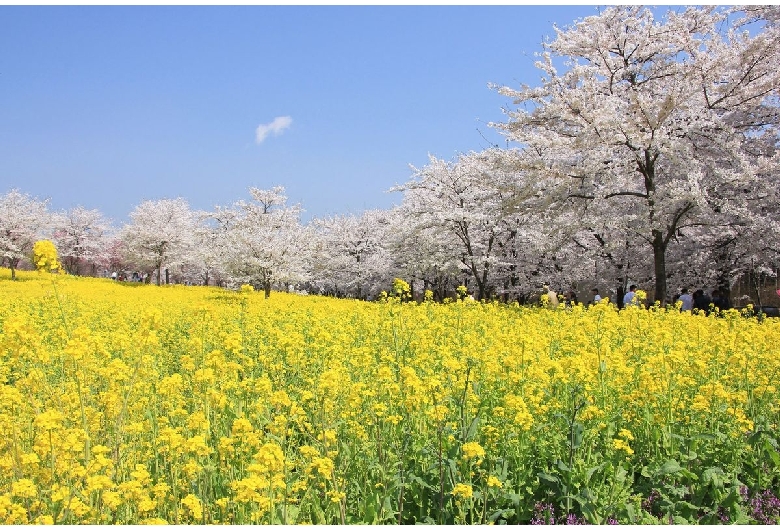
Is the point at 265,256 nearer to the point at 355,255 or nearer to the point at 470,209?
Answer: the point at 470,209

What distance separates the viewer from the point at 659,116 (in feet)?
54.4

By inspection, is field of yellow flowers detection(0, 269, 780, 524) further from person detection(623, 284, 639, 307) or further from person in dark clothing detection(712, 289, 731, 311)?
person in dark clothing detection(712, 289, 731, 311)

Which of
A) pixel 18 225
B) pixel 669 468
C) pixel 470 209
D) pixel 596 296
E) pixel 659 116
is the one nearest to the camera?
pixel 669 468

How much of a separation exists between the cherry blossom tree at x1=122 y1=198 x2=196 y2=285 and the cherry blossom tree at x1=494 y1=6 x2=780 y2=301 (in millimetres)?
29643

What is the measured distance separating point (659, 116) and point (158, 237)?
3413cm

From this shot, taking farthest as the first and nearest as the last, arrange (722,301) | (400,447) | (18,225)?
(18,225) < (722,301) < (400,447)

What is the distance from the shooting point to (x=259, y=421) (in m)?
5.10

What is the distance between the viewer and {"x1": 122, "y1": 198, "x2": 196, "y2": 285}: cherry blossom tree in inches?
1628

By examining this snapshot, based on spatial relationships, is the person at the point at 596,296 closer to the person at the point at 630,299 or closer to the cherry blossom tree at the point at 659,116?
the person at the point at 630,299

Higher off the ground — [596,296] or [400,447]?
[596,296]

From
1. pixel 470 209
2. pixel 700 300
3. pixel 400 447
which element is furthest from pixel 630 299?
pixel 400 447

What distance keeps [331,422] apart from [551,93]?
16.9 meters

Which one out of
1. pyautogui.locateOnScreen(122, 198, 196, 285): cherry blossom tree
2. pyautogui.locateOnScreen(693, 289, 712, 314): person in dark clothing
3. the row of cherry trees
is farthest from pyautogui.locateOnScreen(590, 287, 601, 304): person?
pyautogui.locateOnScreen(122, 198, 196, 285): cherry blossom tree

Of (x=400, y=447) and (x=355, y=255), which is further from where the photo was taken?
(x=355, y=255)
